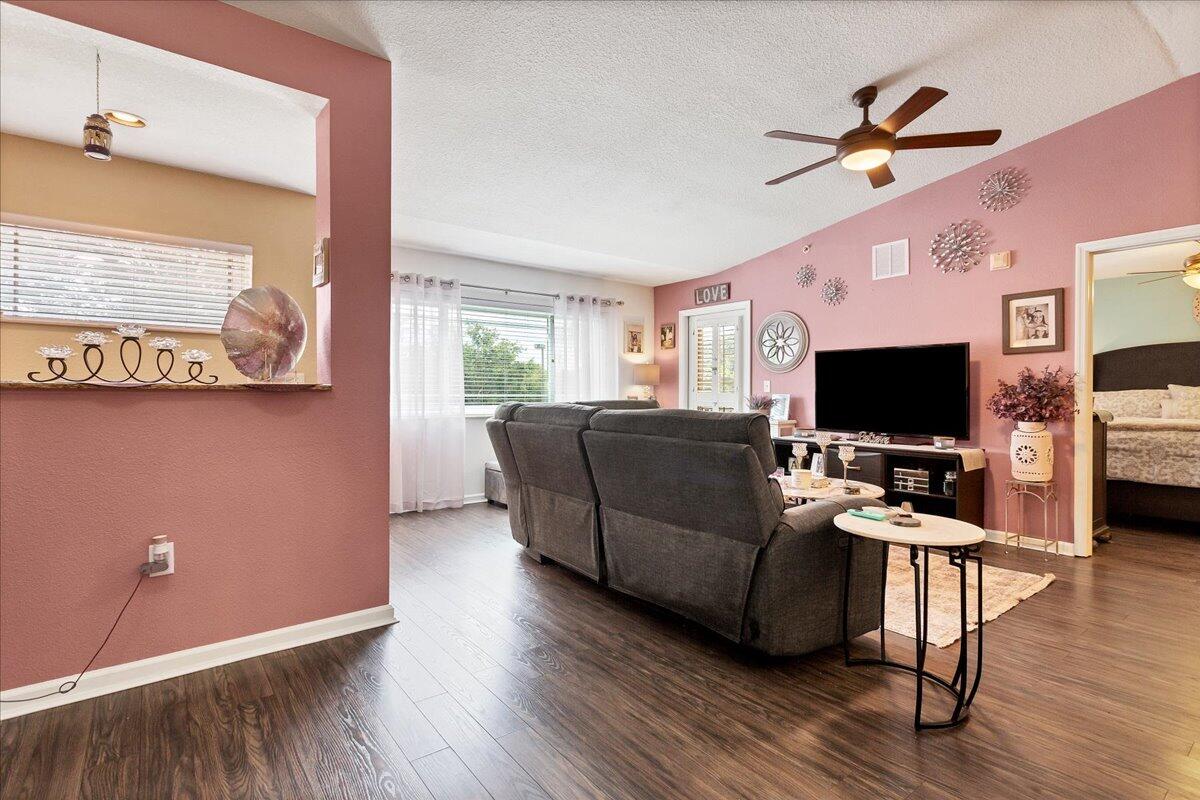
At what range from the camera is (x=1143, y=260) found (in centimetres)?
577

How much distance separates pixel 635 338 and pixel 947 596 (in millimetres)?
4880

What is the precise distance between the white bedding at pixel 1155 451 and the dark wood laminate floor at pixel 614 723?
2510mm

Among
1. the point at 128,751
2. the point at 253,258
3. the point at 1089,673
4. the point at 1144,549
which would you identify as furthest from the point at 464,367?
the point at 1144,549

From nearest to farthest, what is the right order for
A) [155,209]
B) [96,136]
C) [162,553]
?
[162,553] → [96,136] → [155,209]

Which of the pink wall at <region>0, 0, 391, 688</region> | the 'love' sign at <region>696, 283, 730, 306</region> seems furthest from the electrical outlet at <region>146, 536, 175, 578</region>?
the 'love' sign at <region>696, 283, 730, 306</region>

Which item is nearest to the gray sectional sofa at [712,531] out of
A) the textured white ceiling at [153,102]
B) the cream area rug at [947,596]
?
the cream area rug at [947,596]

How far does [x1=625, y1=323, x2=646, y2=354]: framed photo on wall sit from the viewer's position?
7.26m

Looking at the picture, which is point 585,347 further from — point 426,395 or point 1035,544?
point 1035,544

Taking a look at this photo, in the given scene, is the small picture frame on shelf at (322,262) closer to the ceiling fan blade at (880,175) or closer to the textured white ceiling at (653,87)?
the textured white ceiling at (653,87)

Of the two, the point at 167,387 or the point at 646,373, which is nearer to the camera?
the point at 167,387

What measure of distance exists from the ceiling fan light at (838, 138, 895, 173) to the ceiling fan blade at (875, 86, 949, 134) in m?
0.08

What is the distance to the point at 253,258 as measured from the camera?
388 cm

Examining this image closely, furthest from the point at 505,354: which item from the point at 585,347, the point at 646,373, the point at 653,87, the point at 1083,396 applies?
the point at 1083,396

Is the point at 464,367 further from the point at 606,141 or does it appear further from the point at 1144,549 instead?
the point at 1144,549
